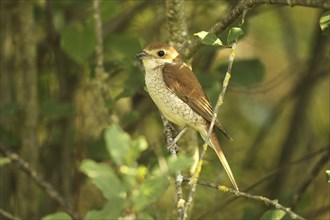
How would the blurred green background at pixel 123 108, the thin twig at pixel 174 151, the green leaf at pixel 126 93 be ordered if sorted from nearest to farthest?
the thin twig at pixel 174 151, the green leaf at pixel 126 93, the blurred green background at pixel 123 108

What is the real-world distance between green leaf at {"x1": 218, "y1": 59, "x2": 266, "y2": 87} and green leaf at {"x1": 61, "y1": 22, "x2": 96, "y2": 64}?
960 millimetres

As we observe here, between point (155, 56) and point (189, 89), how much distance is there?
13.8 inches

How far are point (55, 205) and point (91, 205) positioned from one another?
0.42 m

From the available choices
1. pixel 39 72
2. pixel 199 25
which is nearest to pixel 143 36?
pixel 199 25

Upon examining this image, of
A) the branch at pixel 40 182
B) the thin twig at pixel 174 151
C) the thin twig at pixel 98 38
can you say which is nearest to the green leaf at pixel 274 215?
the thin twig at pixel 174 151

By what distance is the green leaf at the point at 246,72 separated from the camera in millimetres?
5160

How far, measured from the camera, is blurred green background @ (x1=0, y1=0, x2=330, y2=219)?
5109 mm

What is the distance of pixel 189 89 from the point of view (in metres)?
4.71

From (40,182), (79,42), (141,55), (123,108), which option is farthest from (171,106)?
(123,108)

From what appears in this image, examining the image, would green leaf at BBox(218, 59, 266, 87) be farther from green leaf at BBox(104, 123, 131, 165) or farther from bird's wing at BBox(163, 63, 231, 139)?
green leaf at BBox(104, 123, 131, 165)

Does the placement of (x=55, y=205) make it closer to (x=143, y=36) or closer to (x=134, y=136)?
(x=134, y=136)

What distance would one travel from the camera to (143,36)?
6574 millimetres

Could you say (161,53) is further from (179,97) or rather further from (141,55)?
(179,97)

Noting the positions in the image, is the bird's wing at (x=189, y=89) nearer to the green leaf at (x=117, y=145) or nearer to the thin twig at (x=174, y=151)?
the thin twig at (x=174, y=151)
